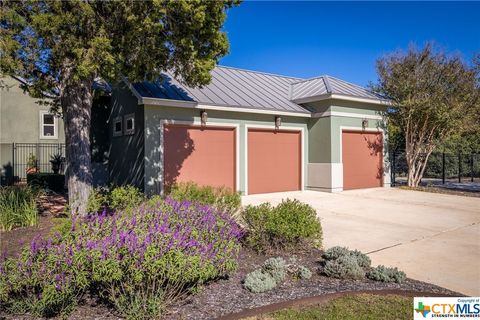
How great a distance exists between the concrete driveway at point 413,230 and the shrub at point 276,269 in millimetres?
1665

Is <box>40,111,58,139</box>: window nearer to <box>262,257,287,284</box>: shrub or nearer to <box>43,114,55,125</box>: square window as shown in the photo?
<box>43,114,55,125</box>: square window

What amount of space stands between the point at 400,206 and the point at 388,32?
21.8ft

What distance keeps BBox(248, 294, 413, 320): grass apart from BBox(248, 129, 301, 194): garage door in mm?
8781

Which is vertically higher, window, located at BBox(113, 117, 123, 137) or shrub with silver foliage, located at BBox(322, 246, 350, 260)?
window, located at BBox(113, 117, 123, 137)

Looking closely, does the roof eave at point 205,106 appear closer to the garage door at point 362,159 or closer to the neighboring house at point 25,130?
the garage door at point 362,159

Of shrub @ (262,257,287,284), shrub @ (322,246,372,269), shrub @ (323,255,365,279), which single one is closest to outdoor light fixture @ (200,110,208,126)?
shrub @ (322,246,372,269)

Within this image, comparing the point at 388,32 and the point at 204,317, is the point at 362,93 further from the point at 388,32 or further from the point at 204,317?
the point at 204,317

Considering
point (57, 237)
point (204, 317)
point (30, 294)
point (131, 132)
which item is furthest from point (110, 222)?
point (131, 132)

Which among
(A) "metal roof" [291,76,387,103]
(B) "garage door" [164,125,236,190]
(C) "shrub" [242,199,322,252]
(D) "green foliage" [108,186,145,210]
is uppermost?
(A) "metal roof" [291,76,387,103]

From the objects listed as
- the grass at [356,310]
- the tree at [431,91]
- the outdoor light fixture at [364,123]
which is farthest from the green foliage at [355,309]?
the tree at [431,91]

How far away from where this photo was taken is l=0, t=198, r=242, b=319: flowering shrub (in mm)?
3168

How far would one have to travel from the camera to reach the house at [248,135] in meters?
10.8

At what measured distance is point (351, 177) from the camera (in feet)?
46.5

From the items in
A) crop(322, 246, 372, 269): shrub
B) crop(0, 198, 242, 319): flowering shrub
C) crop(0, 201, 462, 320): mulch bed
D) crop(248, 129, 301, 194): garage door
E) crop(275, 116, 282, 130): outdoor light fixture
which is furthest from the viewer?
crop(275, 116, 282, 130): outdoor light fixture
